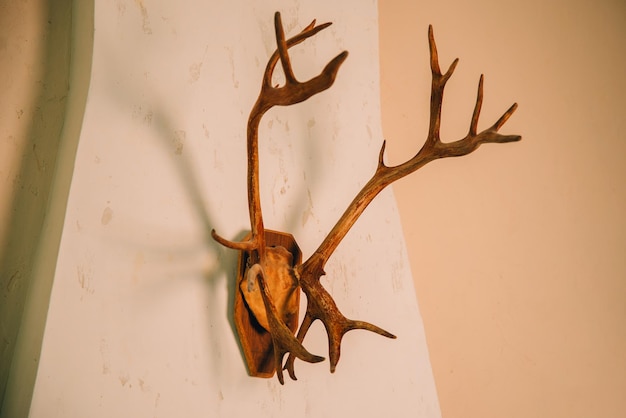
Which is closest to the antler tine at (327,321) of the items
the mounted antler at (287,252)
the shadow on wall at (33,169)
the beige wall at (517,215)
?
the mounted antler at (287,252)

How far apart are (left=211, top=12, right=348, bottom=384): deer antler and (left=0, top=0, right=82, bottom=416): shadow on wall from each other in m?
0.31

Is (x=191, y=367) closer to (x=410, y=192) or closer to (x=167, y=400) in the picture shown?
(x=167, y=400)

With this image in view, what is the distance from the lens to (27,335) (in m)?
0.93

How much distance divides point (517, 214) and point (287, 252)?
1.01m

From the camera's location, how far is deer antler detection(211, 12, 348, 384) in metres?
0.90

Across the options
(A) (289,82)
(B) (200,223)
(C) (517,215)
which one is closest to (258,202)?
(B) (200,223)

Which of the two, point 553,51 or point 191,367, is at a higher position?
point 553,51

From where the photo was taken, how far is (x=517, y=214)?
1881mm

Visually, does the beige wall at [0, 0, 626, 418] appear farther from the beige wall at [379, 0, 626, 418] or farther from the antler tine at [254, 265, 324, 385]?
the antler tine at [254, 265, 324, 385]


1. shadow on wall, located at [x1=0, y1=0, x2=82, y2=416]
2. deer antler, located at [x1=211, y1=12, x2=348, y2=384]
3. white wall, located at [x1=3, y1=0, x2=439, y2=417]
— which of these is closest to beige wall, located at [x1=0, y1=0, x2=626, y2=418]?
white wall, located at [x1=3, y1=0, x2=439, y2=417]

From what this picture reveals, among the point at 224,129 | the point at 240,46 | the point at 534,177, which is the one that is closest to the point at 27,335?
the point at 224,129

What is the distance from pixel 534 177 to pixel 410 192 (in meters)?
0.49

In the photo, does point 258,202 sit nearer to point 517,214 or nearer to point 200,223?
point 200,223

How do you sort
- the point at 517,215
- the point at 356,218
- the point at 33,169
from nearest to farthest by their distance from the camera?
the point at 33,169 → the point at 356,218 → the point at 517,215
